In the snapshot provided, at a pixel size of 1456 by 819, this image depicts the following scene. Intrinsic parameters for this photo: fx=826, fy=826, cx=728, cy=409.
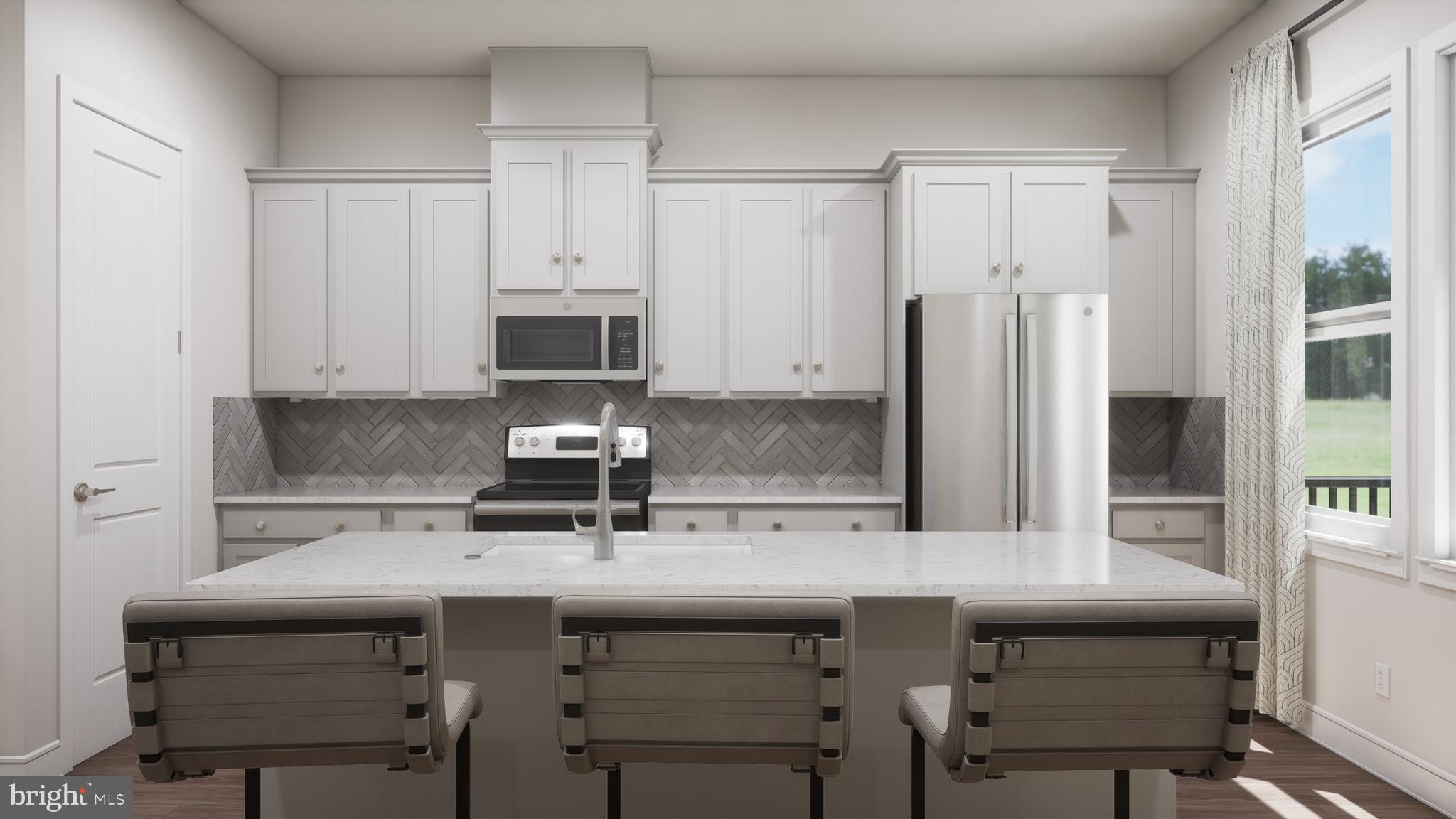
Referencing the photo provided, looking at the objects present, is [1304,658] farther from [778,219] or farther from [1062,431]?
[778,219]

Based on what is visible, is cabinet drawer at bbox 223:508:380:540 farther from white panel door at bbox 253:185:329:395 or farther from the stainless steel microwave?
the stainless steel microwave

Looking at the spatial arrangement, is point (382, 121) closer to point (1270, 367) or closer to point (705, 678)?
point (705, 678)

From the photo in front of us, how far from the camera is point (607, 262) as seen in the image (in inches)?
156

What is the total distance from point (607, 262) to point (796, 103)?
1.39 m

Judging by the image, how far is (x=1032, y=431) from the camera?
11.6ft

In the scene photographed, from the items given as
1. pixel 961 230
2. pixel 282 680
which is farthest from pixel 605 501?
pixel 961 230

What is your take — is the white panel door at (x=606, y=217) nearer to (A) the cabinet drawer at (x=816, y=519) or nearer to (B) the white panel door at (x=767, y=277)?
(B) the white panel door at (x=767, y=277)

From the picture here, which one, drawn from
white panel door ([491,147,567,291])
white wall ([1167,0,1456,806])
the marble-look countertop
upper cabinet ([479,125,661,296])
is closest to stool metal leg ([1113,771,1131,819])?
white wall ([1167,0,1456,806])

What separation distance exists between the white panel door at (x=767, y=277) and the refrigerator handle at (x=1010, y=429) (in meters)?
0.99

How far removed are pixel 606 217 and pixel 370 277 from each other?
1228mm

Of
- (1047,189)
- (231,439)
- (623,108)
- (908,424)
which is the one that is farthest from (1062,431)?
(231,439)

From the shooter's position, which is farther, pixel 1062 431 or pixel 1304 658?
pixel 1062 431

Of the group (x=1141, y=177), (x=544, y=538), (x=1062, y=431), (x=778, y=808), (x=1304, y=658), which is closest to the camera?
(x=778, y=808)

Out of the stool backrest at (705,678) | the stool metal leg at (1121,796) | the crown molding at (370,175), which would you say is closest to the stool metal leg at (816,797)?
the stool backrest at (705,678)
